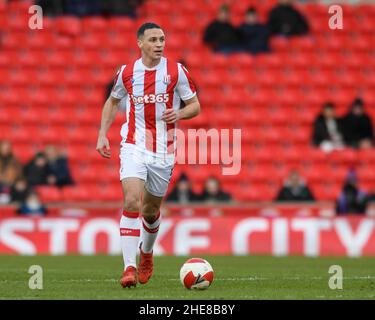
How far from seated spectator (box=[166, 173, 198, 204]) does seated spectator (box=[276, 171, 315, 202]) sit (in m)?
1.38

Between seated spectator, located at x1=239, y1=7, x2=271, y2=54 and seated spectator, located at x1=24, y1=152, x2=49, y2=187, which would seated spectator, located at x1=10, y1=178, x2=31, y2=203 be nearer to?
seated spectator, located at x1=24, y1=152, x2=49, y2=187

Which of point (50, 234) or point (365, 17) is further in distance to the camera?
point (365, 17)

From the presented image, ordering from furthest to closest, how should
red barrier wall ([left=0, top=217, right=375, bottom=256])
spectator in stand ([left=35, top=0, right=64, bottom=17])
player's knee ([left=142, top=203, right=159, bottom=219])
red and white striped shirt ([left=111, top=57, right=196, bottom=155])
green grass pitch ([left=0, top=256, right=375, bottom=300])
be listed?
1. spectator in stand ([left=35, top=0, right=64, bottom=17])
2. red barrier wall ([left=0, top=217, right=375, bottom=256])
3. player's knee ([left=142, top=203, right=159, bottom=219])
4. red and white striped shirt ([left=111, top=57, right=196, bottom=155])
5. green grass pitch ([left=0, top=256, right=375, bottom=300])

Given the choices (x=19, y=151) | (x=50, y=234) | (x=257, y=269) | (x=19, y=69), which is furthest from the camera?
(x=19, y=69)

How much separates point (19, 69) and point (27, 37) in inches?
27.6

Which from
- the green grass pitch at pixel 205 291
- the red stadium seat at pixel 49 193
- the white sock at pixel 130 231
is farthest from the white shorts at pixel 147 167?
the red stadium seat at pixel 49 193

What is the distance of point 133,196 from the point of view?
864 centimetres

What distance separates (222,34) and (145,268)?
10933mm

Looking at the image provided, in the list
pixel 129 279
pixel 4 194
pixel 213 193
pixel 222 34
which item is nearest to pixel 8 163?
pixel 4 194

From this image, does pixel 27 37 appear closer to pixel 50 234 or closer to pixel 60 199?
pixel 60 199

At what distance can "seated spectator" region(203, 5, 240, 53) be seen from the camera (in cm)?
1944

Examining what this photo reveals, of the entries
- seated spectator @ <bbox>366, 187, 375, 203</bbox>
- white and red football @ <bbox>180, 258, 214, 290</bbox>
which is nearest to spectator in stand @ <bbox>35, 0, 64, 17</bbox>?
seated spectator @ <bbox>366, 187, 375, 203</bbox>

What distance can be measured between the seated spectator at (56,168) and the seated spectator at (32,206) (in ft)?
3.71
